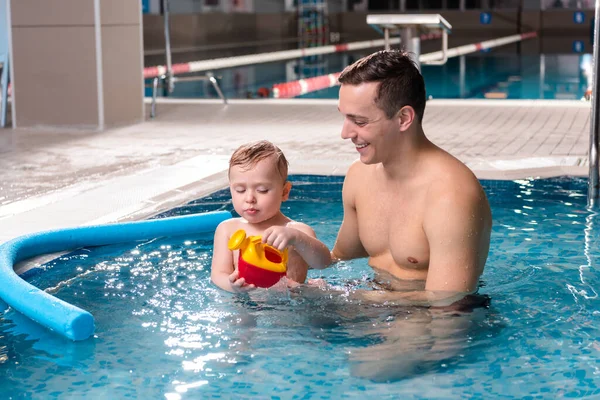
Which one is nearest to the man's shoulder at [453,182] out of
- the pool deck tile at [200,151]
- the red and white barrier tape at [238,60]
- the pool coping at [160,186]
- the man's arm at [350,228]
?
the man's arm at [350,228]

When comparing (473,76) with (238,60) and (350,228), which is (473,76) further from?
(350,228)

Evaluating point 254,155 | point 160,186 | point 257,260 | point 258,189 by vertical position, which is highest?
point 254,155

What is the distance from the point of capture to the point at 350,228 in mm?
3150

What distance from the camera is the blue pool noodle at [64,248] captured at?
2930 mm

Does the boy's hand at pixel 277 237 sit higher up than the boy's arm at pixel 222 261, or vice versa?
the boy's hand at pixel 277 237

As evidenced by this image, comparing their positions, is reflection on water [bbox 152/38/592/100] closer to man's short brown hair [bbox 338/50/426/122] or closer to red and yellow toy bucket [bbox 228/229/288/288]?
red and yellow toy bucket [bbox 228/229/288/288]

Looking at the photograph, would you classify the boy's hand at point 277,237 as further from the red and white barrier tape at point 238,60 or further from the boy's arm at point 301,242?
the red and white barrier tape at point 238,60

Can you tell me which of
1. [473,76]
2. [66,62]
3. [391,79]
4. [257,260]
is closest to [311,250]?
[257,260]

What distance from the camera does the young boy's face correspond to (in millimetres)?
2973

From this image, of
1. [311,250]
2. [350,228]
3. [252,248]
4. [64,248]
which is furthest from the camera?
[64,248]

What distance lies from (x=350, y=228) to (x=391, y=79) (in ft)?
2.18

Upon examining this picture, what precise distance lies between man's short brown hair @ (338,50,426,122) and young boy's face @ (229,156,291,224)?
1.47ft

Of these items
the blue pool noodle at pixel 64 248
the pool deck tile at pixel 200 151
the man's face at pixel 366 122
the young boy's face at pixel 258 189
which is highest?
the man's face at pixel 366 122

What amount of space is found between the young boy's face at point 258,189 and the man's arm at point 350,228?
0.21m
